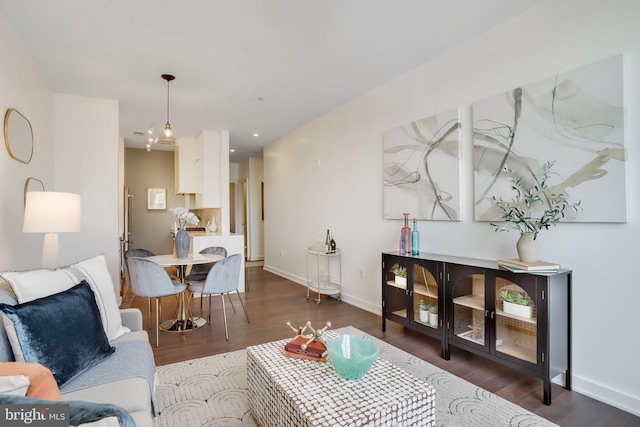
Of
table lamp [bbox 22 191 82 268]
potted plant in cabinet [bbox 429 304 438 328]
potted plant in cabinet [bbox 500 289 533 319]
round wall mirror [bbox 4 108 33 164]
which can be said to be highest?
round wall mirror [bbox 4 108 33 164]

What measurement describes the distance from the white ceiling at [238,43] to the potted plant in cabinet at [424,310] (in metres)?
2.33

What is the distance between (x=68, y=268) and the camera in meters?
2.00

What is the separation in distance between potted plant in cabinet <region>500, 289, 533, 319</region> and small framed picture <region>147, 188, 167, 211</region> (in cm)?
741

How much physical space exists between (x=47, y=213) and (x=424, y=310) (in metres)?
3.06

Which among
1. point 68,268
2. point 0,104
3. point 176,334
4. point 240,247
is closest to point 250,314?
point 176,334

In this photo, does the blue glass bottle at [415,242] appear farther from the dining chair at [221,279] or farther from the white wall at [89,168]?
the white wall at [89,168]

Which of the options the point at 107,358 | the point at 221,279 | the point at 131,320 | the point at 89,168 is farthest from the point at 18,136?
the point at 107,358

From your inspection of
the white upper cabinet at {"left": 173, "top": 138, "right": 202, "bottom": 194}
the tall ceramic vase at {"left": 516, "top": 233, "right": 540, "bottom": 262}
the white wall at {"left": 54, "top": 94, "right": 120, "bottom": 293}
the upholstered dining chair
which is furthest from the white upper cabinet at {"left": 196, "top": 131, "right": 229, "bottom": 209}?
the tall ceramic vase at {"left": 516, "top": 233, "right": 540, "bottom": 262}

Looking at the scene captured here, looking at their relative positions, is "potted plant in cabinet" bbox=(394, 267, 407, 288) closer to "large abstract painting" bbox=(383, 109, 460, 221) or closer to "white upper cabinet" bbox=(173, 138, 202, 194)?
"large abstract painting" bbox=(383, 109, 460, 221)

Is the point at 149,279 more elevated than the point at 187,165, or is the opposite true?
the point at 187,165

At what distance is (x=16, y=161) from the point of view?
2.78m

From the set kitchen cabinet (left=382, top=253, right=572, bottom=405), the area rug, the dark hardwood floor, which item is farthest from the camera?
kitchen cabinet (left=382, top=253, right=572, bottom=405)

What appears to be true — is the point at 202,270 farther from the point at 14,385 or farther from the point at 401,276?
the point at 14,385

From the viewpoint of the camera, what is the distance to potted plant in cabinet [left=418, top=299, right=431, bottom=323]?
9.84ft
